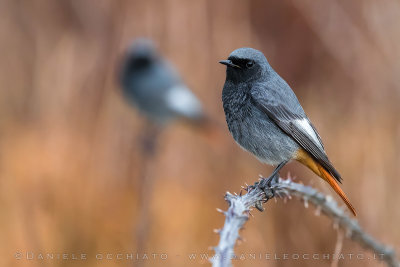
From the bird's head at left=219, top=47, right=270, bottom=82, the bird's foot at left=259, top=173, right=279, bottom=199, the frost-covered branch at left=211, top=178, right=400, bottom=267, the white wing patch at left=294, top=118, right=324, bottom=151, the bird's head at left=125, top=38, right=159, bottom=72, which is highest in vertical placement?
the bird's head at left=125, top=38, right=159, bottom=72

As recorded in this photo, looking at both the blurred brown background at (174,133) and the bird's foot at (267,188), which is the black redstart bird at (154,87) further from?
the bird's foot at (267,188)

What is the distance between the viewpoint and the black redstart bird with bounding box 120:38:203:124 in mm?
6959

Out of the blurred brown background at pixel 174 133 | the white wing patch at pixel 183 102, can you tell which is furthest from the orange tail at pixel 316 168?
the white wing patch at pixel 183 102

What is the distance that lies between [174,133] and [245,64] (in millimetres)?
4345

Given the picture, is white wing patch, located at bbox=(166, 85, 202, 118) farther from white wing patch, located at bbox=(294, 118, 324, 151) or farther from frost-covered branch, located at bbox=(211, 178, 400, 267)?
frost-covered branch, located at bbox=(211, 178, 400, 267)

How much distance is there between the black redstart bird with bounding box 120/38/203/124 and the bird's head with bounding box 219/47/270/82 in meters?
3.81

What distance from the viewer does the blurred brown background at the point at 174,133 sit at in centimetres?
537

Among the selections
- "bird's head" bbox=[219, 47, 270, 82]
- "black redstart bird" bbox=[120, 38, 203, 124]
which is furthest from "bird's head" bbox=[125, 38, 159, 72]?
"bird's head" bbox=[219, 47, 270, 82]

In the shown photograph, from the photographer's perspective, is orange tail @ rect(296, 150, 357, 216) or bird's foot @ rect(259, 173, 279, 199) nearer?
bird's foot @ rect(259, 173, 279, 199)

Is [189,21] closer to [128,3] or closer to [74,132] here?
[128,3]

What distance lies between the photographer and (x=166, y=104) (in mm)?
7613

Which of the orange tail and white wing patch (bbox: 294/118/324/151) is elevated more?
white wing patch (bbox: 294/118/324/151)

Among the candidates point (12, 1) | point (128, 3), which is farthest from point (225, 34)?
point (12, 1)

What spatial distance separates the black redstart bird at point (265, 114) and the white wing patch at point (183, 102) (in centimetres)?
379
